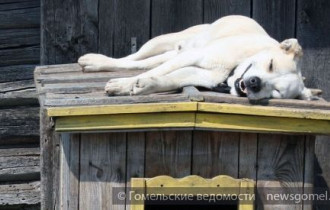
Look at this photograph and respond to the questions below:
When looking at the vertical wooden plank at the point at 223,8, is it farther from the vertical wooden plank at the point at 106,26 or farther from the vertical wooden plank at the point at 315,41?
the vertical wooden plank at the point at 106,26

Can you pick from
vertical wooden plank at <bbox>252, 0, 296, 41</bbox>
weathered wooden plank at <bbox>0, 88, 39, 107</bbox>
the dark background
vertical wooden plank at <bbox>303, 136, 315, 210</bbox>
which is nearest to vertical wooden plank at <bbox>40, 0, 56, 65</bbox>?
the dark background

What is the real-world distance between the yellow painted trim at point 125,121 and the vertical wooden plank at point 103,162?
0.11 metres

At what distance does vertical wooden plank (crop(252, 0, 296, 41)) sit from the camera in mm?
5543

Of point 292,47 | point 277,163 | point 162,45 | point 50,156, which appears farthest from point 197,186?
point 162,45

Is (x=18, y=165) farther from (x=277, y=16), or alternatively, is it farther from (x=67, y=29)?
(x=277, y=16)

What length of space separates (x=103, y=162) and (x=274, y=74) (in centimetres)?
93

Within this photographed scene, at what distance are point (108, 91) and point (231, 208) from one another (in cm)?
109

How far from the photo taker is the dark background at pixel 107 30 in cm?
554

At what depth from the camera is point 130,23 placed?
18.4 feet

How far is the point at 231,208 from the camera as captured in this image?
486cm

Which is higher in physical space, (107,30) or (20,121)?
(107,30)

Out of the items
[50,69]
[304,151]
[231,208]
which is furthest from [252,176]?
[50,69]

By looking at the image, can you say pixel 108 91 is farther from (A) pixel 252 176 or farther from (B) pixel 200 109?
(A) pixel 252 176

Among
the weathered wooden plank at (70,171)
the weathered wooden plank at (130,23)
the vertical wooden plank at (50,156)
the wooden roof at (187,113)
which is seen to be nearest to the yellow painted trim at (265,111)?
the wooden roof at (187,113)
